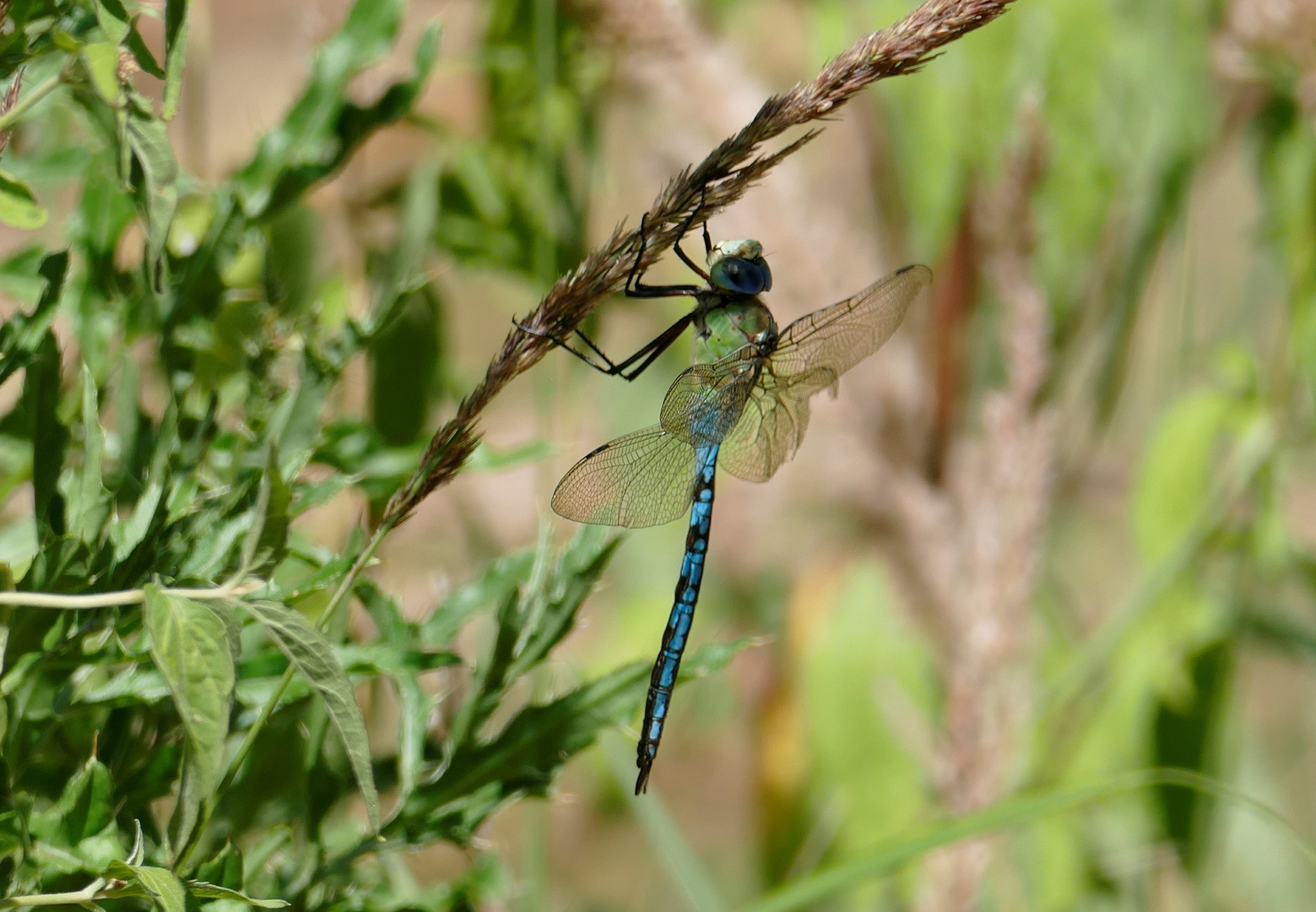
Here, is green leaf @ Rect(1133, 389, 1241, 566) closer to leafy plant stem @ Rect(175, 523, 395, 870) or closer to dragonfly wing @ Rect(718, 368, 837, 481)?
dragonfly wing @ Rect(718, 368, 837, 481)

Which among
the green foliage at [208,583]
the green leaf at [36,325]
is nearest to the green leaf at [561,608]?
the green foliage at [208,583]

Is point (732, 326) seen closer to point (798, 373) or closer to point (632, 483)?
point (798, 373)

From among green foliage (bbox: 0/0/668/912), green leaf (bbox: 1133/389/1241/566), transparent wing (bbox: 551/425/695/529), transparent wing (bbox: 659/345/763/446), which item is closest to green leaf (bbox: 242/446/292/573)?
green foliage (bbox: 0/0/668/912)

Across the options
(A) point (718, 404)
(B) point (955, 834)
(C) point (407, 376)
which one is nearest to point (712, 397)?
(A) point (718, 404)

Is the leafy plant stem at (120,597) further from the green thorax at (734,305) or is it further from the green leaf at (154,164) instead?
the green thorax at (734,305)

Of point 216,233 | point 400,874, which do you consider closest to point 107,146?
point 216,233

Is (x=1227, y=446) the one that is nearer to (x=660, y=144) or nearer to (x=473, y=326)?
(x=660, y=144)
